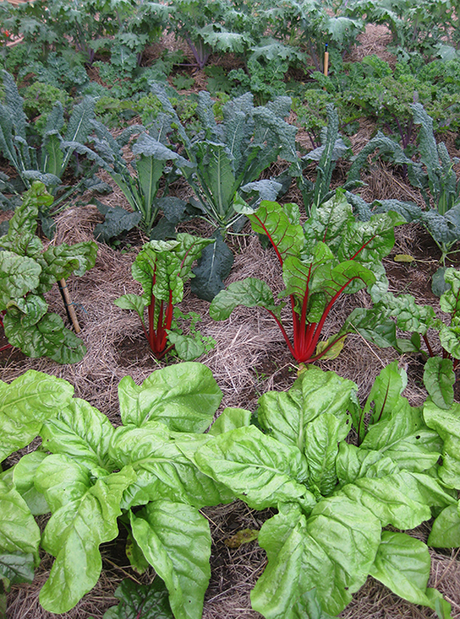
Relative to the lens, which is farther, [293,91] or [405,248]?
[293,91]

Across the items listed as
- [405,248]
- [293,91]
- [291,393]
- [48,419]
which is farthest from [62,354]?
[293,91]

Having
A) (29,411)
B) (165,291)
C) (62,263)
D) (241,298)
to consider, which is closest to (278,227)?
(241,298)

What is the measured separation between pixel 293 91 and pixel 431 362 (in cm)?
271

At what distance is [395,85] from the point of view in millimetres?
2783

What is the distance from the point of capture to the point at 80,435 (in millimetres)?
1614

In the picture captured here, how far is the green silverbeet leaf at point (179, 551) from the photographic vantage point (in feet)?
4.30

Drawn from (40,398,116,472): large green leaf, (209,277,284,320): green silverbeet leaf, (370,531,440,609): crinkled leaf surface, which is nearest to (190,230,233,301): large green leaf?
(209,277,284,320): green silverbeet leaf

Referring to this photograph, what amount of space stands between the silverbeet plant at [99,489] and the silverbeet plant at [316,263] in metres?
0.57

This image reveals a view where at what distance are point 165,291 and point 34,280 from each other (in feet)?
1.72

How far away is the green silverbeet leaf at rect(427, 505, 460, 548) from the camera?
148 centimetres

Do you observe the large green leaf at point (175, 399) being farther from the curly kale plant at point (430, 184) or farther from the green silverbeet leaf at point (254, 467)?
the curly kale plant at point (430, 184)

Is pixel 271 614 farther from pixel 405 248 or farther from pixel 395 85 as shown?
pixel 395 85

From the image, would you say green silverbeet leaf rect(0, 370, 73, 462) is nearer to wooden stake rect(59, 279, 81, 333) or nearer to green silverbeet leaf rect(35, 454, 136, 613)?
green silverbeet leaf rect(35, 454, 136, 613)

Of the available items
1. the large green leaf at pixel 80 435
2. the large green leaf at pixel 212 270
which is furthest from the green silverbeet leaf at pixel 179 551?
the large green leaf at pixel 212 270
